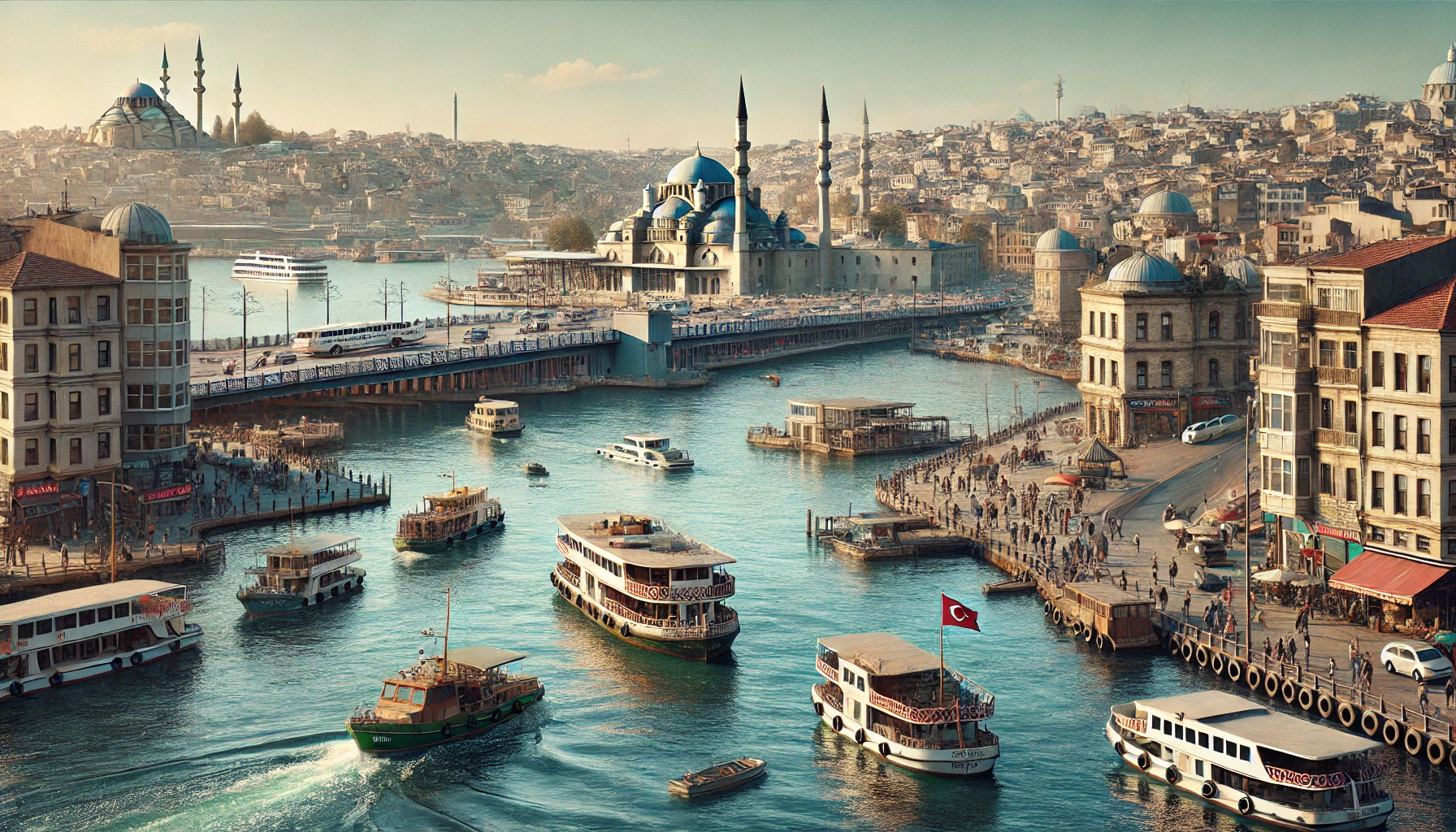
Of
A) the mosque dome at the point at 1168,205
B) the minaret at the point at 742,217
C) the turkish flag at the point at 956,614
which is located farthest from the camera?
the minaret at the point at 742,217

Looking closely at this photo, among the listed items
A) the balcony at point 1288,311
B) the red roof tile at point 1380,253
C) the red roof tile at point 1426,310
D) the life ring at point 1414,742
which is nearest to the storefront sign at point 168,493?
the balcony at point 1288,311

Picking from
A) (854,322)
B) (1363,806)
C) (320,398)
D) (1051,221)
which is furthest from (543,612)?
(1051,221)

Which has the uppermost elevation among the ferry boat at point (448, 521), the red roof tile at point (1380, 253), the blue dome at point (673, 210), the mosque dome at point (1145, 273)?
the blue dome at point (673, 210)

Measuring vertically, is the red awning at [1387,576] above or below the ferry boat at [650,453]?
below

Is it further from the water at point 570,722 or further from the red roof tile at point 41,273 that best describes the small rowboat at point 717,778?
the red roof tile at point 41,273

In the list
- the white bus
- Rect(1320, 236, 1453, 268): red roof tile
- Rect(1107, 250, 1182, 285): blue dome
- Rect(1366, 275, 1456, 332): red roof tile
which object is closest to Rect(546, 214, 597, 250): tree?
the white bus

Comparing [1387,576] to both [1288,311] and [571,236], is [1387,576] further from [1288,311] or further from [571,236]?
[571,236]
